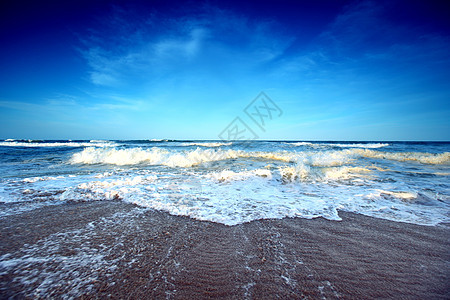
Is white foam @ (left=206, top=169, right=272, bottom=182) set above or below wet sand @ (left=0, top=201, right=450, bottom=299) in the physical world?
above

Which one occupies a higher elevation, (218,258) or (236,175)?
(236,175)

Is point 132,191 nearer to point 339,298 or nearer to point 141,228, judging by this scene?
point 141,228

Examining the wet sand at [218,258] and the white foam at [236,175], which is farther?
the white foam at [236,175]

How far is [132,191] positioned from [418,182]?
28.6ft

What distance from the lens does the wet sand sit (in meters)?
1.66

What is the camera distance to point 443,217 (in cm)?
335

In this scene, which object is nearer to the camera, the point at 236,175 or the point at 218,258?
the point at 218,258

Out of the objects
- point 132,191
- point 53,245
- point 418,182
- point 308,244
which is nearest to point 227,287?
point 308,244

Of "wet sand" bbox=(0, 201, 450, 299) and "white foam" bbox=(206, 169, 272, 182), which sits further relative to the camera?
"white foam" bbox=(206, 169, 272, 182)

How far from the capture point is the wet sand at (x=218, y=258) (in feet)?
5.46

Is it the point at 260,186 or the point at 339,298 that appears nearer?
the point at 339,298

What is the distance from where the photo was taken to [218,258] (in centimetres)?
215

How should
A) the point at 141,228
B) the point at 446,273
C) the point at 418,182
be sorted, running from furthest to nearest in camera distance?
the point at 418,182, the point at 141,228, the point at 446,273

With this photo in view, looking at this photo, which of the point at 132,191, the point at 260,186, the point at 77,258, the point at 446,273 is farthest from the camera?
the point at 260,186
